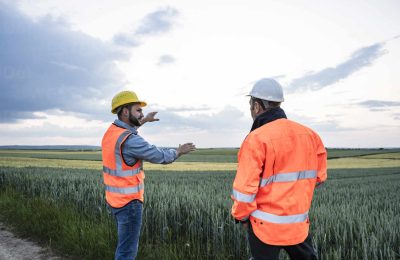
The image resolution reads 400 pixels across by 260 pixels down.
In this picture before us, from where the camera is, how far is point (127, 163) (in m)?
3.99

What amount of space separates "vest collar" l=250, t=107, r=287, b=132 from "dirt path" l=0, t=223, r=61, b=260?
493cm

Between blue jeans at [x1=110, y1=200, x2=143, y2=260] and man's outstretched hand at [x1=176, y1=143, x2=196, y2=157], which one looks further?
man's outstretched hand at [x1=176, y1=143, x2=196, y2=157]

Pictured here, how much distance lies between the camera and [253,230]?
2.92 m

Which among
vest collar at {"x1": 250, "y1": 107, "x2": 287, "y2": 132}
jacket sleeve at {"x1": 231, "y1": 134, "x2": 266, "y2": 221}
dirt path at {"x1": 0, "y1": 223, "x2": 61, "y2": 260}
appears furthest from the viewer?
dirt path at {"x1": 0, "y1": 223, "x2": 61, "y2": 260}

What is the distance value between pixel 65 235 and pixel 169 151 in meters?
3.93

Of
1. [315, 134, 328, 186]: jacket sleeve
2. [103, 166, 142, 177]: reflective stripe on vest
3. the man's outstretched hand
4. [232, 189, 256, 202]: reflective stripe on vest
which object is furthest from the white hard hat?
[103, 166, 142, 177]: reflective stripe on vest

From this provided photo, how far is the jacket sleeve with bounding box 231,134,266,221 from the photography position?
272cm

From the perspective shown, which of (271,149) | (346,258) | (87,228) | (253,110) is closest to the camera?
(271,149)

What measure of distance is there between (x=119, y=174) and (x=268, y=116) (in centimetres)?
200

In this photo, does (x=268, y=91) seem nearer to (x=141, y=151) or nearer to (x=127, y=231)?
(x=141, y=151)

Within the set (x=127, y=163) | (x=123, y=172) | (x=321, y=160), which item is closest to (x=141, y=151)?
(x=127, y=163)

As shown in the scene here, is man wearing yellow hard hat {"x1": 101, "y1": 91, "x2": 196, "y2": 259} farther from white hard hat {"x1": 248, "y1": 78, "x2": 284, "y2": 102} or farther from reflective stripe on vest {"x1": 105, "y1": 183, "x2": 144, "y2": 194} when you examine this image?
white hard hat {"x1": 248, "y1": 78, "x2": 284, "y2": 102}

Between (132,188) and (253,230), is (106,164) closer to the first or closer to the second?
(132,188)

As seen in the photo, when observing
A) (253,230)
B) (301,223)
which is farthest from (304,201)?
(253,230)
